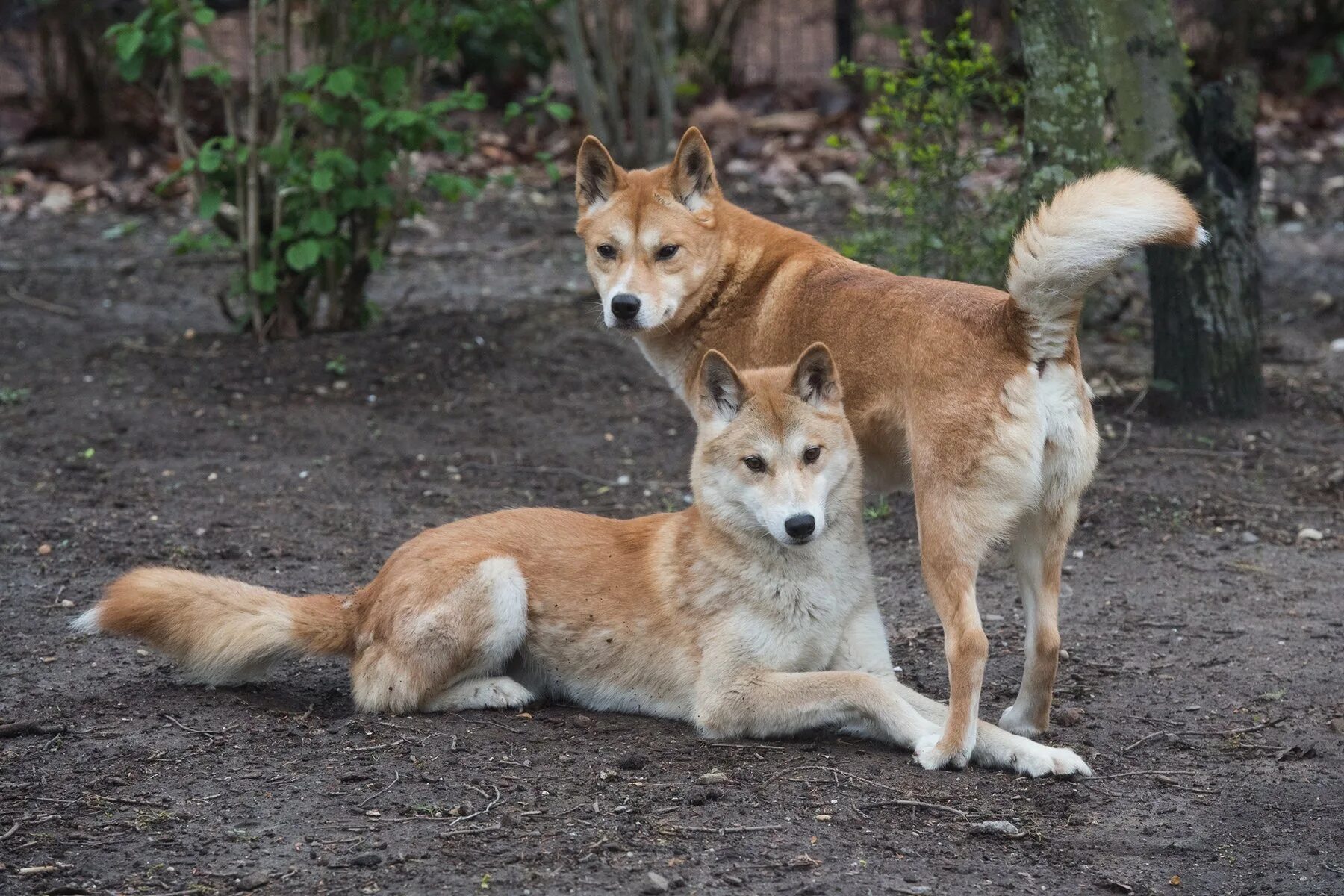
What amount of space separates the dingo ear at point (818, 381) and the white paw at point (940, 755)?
3.42 feet

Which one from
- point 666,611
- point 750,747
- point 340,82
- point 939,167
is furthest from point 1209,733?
point 340,82

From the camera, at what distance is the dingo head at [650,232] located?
526 centimetres

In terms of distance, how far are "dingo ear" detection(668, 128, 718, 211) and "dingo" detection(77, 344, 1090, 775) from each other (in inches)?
47.4

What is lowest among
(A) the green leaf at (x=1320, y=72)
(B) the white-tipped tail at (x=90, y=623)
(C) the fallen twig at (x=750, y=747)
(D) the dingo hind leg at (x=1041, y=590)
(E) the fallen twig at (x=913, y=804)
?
(C) the fallen twig at (x=750, y=747)

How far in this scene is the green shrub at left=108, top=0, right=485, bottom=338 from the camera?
758 centimetres

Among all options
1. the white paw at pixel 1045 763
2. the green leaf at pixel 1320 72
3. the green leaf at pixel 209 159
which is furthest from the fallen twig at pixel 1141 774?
the green leaf at pixel 1320 72

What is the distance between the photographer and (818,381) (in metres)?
4.34

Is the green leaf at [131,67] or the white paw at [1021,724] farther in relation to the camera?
the green leaf at [131,67]

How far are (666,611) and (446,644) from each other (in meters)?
0.69

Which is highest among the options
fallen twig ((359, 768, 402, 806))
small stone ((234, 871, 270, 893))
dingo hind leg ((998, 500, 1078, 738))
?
dingo hind leg ((998, 500, 1078, 738))

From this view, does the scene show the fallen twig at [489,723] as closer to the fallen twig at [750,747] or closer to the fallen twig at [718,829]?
the fallen twig at [750,747]

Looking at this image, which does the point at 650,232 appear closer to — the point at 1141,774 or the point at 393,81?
the point at 1141,774

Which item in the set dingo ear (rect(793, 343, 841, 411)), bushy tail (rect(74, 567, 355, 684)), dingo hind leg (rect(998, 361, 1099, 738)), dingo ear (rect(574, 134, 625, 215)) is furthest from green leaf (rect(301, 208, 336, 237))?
dingo hind leg (rect(998, 361, 1099, 738))

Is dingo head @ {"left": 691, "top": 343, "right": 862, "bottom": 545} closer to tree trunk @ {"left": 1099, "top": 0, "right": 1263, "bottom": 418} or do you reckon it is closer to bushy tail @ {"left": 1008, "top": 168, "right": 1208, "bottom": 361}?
bushy tail @ {"left": 1008, "top": 168, "right": 1208, "bottom": 361}
